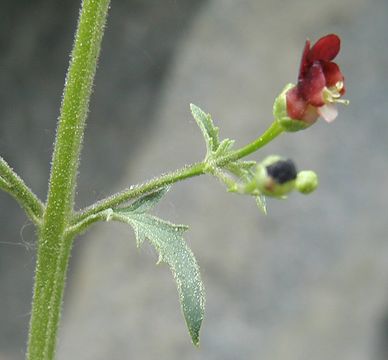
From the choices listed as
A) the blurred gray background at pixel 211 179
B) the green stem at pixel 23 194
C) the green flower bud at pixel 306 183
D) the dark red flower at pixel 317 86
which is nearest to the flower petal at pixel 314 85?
the dark red flower at pixel 317 86

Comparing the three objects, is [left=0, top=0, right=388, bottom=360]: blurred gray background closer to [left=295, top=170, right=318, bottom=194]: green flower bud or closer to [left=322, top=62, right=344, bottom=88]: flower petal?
[left=322, top=62, right=344, bottom=88]: flower petal

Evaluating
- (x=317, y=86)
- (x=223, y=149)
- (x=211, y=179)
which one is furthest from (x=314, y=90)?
(x=211, y=179)

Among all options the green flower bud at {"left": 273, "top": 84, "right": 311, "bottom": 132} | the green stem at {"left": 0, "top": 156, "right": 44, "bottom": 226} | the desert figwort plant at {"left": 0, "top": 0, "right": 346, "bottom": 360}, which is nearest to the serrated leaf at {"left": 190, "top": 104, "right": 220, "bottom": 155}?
the desert figwort plant at {"left": 0, "top": 0, "right": 346, "bottom": 360}

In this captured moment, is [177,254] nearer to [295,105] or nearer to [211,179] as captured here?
[295,105]

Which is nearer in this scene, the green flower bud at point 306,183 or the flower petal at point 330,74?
the green flower bud at point 306,183

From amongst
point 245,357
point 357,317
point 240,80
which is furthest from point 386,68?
point 245,357

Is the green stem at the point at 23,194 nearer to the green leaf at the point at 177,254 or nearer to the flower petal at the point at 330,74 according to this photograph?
the green leaf at the point at 177,254

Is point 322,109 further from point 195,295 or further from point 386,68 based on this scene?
point 386,68
